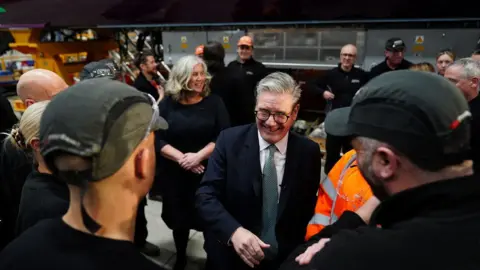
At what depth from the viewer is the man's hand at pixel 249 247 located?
1210 millimetres

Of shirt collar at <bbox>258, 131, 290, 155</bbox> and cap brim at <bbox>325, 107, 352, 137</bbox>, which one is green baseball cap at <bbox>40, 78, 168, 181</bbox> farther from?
shirt collar at <bbox>258, 131, 290, 155</bbox>

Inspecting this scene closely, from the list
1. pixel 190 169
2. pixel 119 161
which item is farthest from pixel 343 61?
pixel 119 161

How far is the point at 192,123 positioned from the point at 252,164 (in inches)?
31.0

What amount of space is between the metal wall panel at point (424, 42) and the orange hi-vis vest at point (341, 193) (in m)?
2.77

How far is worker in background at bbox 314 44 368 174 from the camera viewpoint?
337cm

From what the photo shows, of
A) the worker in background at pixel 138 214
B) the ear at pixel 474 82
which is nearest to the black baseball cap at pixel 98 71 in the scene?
the worker in background at pixel 138 214

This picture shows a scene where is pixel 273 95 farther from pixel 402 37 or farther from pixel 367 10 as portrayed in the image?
pixel 402 37

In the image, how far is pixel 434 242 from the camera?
1.90 ft

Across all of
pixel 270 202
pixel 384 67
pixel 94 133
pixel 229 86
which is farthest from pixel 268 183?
pixel 384 67

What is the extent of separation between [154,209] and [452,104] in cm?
281

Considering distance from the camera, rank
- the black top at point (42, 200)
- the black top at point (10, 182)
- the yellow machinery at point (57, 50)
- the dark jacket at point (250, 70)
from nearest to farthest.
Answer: the black top at point (42, 200), the black top at point (10, 182), the dark jacket at point (250, 70), the yellow machinery at point (57, 50)

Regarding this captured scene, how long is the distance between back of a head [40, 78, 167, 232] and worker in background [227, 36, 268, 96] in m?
2.71

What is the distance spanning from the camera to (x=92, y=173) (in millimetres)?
662

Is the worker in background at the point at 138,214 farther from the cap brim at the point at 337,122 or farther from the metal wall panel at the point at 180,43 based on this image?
the metal wall panel at the point at 180,43
